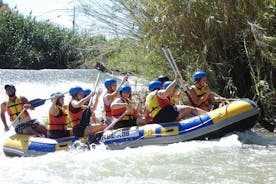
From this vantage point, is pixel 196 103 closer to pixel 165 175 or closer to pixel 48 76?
pixel 165 175

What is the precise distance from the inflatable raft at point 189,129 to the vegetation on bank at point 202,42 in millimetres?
1265

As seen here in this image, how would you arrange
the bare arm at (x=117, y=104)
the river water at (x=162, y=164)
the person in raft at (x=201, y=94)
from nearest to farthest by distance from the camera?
the river water at (x=162, y=164), the bare arm at (x=117, y=104), the person in raft at (x=201, y=94)

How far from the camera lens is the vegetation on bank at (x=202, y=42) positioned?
9406mm

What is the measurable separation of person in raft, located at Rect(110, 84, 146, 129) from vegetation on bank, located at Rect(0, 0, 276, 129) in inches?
65.9

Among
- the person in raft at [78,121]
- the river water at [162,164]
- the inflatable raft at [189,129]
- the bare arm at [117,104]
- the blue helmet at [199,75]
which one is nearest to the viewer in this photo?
the river water at [162,164]

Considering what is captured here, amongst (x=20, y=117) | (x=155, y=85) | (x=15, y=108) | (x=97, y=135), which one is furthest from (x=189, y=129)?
(x=15, y=108)

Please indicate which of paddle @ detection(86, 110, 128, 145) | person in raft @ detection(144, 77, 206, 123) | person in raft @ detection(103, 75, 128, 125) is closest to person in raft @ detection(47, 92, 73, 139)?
paddle @ detection(86, 110, 128, 145)

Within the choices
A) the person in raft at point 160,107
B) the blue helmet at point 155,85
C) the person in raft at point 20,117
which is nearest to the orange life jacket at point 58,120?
the person in raft at point 20,117

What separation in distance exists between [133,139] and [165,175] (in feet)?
6.46

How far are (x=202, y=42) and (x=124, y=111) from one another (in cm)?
240

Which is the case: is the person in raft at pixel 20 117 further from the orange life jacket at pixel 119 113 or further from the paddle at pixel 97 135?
the orange life jacket at pixel 119 113

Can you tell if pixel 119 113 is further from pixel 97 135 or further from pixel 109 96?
pixel 97 135

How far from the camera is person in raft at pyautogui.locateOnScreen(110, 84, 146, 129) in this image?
8.62 m

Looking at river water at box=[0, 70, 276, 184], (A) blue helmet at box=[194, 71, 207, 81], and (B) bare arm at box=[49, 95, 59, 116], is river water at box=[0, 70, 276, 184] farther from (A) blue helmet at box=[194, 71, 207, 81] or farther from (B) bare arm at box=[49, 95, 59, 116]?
(A) blue helmet at box=[194, 71, 207, 81]
